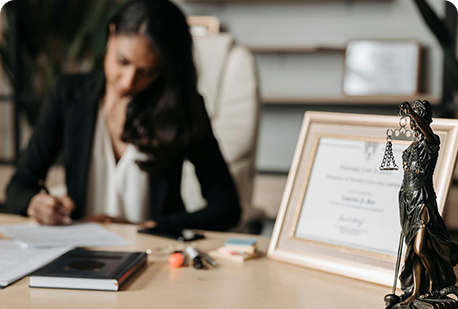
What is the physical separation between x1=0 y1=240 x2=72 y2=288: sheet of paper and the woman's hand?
0.16 metres

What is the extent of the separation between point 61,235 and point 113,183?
1.62ft

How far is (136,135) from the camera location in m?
1.35

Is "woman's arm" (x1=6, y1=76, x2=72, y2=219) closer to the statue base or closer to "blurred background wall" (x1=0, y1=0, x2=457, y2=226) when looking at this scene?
the statue base

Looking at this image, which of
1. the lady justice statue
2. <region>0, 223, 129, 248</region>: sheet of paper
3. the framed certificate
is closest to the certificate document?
the framed certificate

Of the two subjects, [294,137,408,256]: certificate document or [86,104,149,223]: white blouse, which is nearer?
[294,137,408,256]: certificate document

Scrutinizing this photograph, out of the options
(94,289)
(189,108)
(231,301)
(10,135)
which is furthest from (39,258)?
(10,135)

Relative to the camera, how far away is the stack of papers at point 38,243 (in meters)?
0.71

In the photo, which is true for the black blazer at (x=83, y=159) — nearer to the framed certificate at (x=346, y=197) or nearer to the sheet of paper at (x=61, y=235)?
the sheet of paper at (x=61, y=235)

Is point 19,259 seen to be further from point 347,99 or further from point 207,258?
point 347,99

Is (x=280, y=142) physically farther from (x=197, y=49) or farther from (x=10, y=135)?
(x=10, y=135)

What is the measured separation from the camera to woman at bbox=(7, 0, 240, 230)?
122 centimetres
